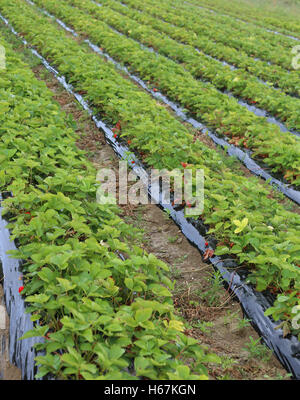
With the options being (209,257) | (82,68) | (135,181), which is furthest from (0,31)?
(209,257)

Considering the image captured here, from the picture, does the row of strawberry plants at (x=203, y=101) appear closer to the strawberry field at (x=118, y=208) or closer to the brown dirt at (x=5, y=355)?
the strawberry field at (x=118, y=208)

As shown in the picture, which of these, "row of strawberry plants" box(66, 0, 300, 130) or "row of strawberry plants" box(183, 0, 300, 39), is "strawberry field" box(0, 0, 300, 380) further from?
"row of strawberry plants" box(183, 0, 300, 39)

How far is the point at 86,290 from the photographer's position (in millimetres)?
2375

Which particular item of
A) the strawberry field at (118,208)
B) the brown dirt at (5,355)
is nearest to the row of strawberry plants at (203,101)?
the strawberry field at (118,208)

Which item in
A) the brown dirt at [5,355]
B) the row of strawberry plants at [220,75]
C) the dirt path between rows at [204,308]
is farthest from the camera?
the row of strawberry plants at [220,75]

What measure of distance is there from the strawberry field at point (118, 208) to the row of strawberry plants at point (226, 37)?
246 millimetres

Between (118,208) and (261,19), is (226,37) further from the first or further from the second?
(118,208)

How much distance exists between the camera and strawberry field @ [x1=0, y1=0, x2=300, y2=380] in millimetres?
2230

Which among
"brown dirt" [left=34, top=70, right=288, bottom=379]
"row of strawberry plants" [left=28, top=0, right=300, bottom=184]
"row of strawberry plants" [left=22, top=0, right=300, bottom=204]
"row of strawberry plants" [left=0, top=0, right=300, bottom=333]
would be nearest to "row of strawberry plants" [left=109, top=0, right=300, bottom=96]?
"row of strawberry plants" [left=28, top=0, right=300, bottom=184]

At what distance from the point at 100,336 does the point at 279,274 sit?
1556 millimetres

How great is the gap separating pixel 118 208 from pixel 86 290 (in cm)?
151

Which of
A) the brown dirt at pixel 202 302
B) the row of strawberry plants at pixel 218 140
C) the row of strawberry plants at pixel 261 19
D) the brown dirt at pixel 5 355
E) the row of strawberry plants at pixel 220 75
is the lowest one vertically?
the brown dirt at pixel 202 302

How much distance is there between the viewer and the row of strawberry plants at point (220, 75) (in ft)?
21.5

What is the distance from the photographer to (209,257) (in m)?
3.54
